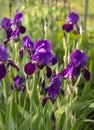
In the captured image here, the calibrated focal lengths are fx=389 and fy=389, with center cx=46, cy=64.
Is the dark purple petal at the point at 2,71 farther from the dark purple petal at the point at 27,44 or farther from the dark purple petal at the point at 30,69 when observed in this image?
the dark purple petal at the point at 27,44

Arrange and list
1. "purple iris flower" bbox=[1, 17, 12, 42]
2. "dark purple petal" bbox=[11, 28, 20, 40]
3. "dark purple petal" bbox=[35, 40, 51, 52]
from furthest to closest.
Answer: "purple iris flower" bbox=[1, 17, 12, 42]
"dark purple petal" bbox=[11, 28, 20, 40]
"dark purple petal" bbox=[35, 40, 51, 52]

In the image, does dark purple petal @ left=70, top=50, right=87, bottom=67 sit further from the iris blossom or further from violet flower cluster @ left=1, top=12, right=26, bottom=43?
violet flower cluster @ left=1, top=12, right=26, bottom=43

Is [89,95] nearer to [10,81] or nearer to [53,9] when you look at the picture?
[10,81]

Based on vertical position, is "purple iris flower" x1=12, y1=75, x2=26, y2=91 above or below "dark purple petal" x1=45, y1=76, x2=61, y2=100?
below

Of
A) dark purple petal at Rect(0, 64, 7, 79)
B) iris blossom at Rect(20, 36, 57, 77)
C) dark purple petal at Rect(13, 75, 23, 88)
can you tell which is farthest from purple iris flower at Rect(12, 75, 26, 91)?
dark purple petal at Rect(0, 64, 7, 79)

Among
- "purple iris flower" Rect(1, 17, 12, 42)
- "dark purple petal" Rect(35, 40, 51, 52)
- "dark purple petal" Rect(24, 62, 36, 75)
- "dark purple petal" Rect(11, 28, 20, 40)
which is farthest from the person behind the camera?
"purple iris flower" Rect(1, 17, 12, 42)

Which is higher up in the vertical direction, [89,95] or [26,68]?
[26,68]

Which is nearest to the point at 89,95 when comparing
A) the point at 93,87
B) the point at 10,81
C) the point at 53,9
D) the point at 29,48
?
the point at 93,87

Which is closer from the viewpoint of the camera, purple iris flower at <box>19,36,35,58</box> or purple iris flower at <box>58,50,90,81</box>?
purple iris flower at <box>58,50,90,81</box>
